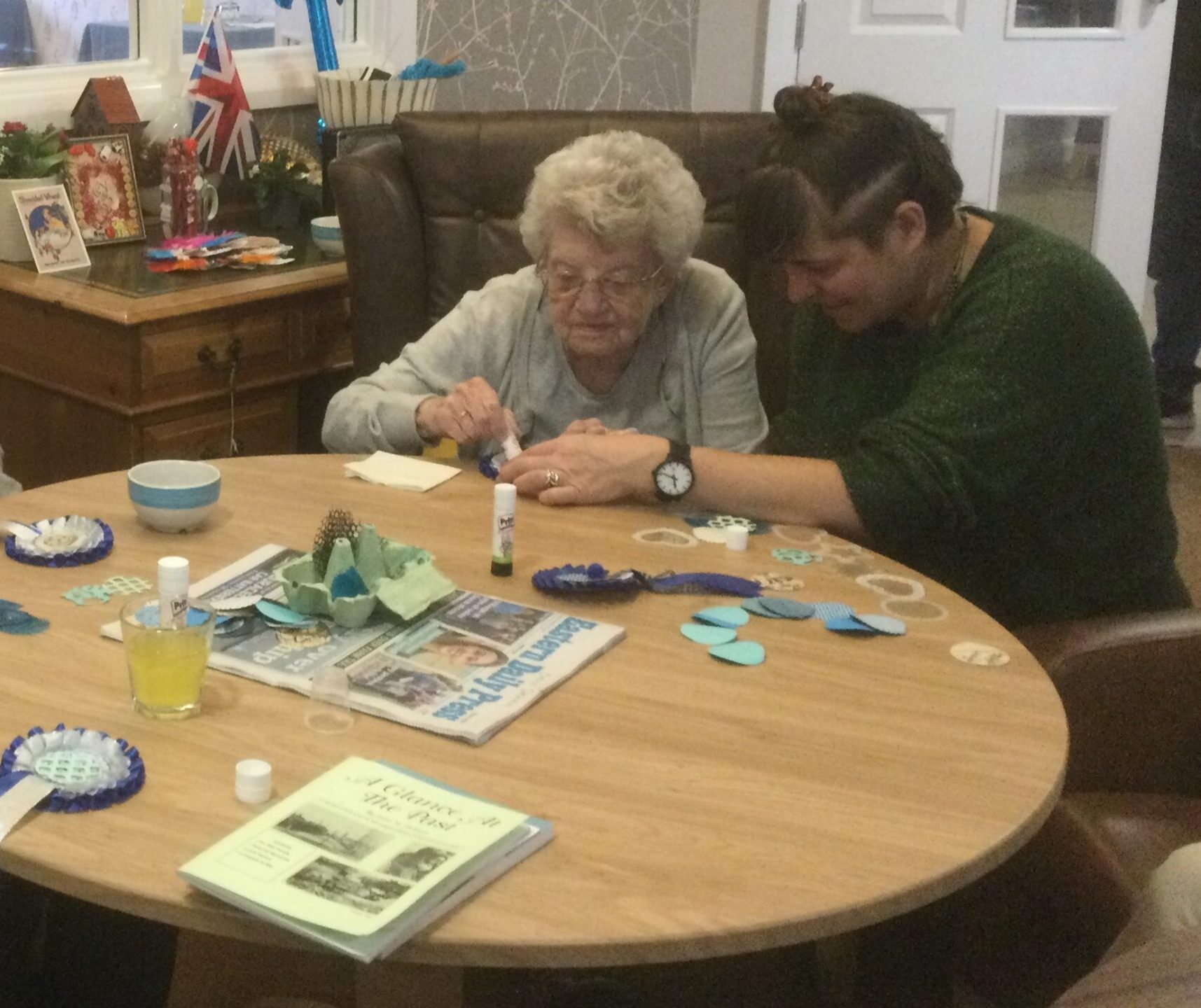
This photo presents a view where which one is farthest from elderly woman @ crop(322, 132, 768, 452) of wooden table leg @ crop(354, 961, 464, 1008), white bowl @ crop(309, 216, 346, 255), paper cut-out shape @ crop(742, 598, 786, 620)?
wooden table leg @ crop(354, 961, 464, 1008)

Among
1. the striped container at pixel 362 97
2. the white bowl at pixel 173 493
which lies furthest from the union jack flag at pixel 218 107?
the white bowl at pixel 173 493

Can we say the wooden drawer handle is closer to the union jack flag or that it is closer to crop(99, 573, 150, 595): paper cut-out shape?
the union jack flag

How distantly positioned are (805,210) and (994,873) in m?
0.79

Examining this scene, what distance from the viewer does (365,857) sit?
101 cm

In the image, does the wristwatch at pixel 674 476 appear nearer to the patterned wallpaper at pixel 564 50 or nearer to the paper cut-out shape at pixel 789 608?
the paper cut-out shape at pixel 789 608

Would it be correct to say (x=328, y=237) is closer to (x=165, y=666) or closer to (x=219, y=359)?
(x=219, y=359)

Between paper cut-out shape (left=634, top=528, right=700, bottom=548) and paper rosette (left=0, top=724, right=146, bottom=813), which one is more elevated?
paper cut-out shape (left=634, top=528, right=700, bottom=548)

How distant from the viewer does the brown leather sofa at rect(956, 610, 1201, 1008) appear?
150 cm

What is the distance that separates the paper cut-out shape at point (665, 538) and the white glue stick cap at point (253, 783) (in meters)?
0.67

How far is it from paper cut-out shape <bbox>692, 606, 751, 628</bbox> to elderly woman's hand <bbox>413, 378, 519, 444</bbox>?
0.50 m

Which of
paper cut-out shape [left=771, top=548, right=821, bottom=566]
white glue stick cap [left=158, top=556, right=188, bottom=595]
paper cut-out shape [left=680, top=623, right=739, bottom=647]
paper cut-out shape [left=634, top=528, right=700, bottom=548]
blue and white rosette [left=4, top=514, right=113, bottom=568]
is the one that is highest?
white glue stick cap [left=158, top=556, right=188, bottom=595]

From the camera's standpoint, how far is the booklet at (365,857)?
938mm

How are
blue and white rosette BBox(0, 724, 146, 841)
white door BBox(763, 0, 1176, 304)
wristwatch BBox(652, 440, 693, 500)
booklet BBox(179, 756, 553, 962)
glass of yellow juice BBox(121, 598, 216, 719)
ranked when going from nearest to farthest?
booklet BBox(179, 756, 553, 962) → blue and white rosette BBox(0, 724, 146, 841) → glass of yellow juice BBox(121, 598, 216, 719) → wristwatch BBox(652, 440, 693, 500) → white door BBox(763, 0, 1176, 304)

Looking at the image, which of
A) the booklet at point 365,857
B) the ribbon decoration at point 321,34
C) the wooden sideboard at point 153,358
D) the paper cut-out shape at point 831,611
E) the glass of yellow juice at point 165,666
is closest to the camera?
the booklet at point 365,857
